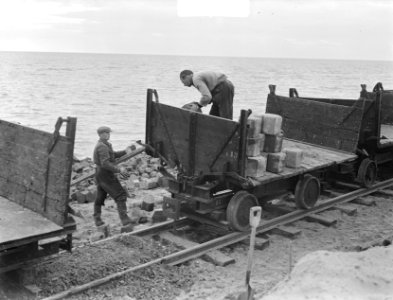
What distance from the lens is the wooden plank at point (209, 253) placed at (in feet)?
21.8

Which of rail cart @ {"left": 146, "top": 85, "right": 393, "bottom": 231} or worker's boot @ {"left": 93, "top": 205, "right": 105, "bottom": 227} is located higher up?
rail cart @ {"left": 146, "top": 85, "right": 393, "bottom": 231}

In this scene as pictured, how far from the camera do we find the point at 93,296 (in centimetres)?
543

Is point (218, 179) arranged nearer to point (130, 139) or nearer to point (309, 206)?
point (309, 206)

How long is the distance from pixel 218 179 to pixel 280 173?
1128mm

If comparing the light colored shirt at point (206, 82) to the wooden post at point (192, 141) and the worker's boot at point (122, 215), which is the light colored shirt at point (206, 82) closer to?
the wooden post at point (192, 141)

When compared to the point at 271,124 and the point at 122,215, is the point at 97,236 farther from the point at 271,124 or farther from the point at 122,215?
the point at 271,124

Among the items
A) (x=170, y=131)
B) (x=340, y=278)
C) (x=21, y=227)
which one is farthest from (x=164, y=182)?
(x=340, y=278)

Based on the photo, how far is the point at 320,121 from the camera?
10.7 m

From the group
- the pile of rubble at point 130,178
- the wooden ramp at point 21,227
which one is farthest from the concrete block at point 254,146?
the wooden ramp at point 21,227

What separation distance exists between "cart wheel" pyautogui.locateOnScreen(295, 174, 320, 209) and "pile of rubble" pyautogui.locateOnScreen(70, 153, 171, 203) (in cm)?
245

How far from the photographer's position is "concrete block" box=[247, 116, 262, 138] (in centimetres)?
748

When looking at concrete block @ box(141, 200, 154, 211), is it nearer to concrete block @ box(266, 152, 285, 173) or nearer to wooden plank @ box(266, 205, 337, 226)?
wooden plank @ box(266, 205, 337, 226)

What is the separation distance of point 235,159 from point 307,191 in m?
Result: 2.34

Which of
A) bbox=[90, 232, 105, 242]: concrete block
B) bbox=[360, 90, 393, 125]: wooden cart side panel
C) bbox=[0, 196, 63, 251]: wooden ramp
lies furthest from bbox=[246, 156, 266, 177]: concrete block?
bbox=[360, 90, 393, 125]: wooden cart side panel
